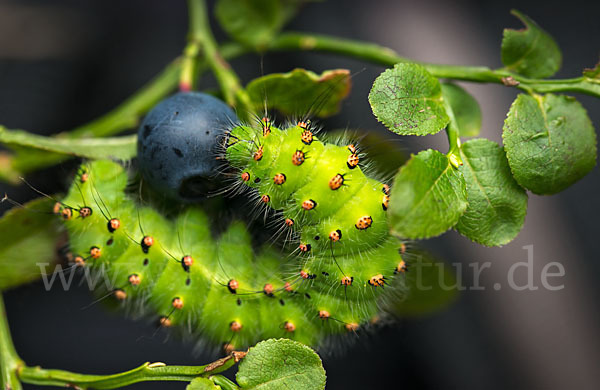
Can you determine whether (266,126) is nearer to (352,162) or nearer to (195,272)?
(352,162)

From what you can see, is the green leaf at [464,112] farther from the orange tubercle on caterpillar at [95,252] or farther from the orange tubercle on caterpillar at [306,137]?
the orange tubercle on caterpillar at [95,252]

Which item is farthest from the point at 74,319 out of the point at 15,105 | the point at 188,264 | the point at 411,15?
the point at 411,15

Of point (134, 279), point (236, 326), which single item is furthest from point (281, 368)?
point (134, 279)

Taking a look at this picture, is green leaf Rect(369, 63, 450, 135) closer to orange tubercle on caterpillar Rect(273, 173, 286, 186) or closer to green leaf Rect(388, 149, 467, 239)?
green leaf Rect(388, 149, 467, 239)

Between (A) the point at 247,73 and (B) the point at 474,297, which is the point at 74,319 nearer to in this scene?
(A) the point at 247,73

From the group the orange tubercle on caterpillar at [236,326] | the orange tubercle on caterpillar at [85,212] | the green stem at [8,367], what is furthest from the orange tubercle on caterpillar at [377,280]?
the green stem at [8,367]
